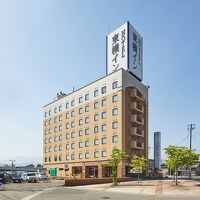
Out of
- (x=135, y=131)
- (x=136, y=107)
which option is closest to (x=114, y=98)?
(x=136, y=107)

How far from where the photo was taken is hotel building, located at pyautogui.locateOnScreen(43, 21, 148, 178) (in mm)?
67500

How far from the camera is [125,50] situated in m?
70.4

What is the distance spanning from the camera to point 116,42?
73.2m

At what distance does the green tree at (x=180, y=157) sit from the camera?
43781mm

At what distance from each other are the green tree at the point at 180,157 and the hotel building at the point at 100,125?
2055 centimetres

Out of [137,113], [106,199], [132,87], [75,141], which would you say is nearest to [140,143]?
[137,113]

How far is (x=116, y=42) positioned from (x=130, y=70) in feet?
23.6

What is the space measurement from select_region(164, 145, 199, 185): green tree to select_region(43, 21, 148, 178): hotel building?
20.5 metres

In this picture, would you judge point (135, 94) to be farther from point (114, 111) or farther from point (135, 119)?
point (114, 111)

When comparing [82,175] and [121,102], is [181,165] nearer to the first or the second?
[121,102]

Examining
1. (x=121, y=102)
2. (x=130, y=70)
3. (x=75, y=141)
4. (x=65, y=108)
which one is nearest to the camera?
(x=121, y=102)

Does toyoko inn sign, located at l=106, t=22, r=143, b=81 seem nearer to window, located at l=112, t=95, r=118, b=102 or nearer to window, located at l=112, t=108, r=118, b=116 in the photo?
window, located at l=112, t=95, r=118, b=102

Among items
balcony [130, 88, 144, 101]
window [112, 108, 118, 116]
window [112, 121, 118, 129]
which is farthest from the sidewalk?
balcony [130, 88, 144, 101]

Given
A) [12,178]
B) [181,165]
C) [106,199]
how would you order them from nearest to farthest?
[106,199]
[181,165]
[12,178]
